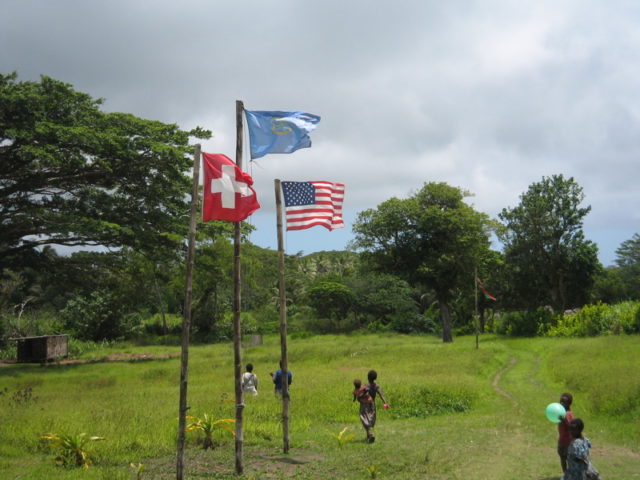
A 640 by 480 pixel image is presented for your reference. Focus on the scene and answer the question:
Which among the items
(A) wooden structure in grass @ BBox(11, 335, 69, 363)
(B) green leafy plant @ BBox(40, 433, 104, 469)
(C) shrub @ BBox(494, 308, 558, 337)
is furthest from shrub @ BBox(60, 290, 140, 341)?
(B) green leafy plant @ BBox(40, 433, 104, 469)

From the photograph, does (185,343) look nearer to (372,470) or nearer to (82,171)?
(372,470)

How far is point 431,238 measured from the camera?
147ft

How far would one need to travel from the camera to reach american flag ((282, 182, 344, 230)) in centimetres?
1253

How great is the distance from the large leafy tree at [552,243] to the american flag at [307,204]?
43104 millimetres

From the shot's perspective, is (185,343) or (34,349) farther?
(34,349)

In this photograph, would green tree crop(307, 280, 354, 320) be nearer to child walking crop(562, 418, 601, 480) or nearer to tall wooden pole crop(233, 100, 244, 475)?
tall wooden pole crop(233, 100, 244, 475)

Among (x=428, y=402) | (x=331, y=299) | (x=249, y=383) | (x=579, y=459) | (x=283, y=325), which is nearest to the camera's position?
(x=579, y=459)

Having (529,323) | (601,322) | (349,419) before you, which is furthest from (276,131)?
(529,323)

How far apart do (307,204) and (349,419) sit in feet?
22.7

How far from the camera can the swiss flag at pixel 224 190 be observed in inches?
409

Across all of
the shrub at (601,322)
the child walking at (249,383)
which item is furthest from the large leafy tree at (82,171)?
the shrub at (601,322)

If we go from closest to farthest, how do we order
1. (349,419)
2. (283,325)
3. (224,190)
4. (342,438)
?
(224,190) → (283,325) → (342,438) → (349,419)

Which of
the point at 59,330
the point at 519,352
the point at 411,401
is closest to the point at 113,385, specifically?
the point at 411,401

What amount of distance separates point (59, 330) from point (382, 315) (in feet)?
114
